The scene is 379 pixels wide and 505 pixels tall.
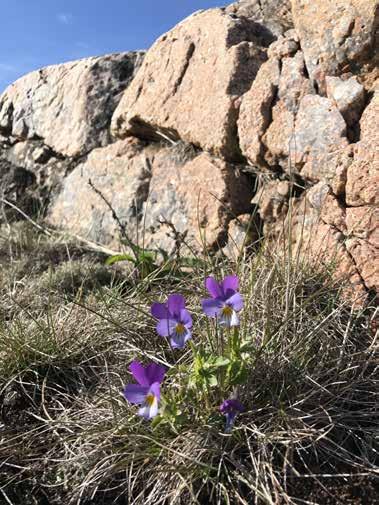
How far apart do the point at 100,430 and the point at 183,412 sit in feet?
0.92

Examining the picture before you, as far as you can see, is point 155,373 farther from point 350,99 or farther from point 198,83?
point 198,83

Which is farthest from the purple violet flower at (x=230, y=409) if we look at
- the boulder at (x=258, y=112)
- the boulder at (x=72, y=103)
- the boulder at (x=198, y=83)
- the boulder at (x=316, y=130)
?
the boulder at (x=72, y=103)

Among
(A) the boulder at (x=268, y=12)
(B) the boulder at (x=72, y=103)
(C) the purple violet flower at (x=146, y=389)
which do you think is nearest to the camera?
(C) the purple violet flower at (x=146, y=389)

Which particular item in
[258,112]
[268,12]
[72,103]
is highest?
[268,12]

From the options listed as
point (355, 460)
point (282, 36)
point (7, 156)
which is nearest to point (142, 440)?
point (355, 460)

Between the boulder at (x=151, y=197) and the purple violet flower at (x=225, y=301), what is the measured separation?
1.01 meters

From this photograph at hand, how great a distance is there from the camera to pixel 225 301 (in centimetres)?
158

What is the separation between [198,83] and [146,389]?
2.17 m

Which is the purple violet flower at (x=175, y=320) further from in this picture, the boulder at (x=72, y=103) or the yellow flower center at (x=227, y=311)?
the boulder at (x=72, y=103)

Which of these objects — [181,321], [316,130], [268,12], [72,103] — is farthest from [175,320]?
[72,103]

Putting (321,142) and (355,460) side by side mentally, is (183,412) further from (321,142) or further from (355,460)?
(321,142)

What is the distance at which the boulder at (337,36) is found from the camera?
8.08 feet

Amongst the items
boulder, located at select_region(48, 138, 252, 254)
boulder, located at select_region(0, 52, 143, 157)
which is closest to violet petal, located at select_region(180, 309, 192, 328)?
boulder, located at select_region(48, 138, 252, 254)

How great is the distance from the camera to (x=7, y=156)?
5.12m
